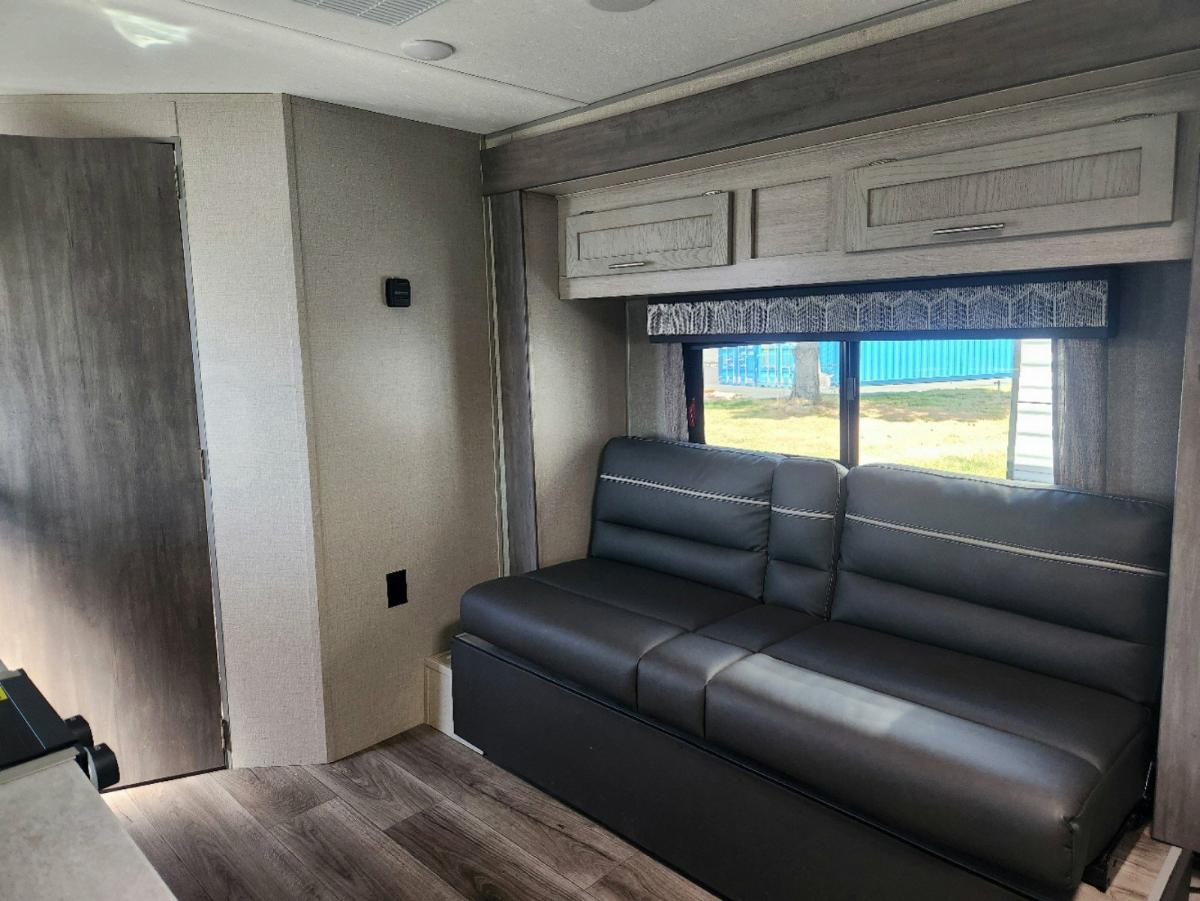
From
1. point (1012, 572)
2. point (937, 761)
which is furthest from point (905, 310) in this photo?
point (937, 761)

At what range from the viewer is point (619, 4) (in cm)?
194

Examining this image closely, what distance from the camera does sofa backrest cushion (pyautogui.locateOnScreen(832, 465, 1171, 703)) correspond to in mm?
2059

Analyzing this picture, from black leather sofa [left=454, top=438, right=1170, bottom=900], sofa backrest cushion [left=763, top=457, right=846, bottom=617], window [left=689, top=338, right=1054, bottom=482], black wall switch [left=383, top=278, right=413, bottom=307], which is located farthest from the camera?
black wall switch [left=383, top=278, right=413, bottom=307]

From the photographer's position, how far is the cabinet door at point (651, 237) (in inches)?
106

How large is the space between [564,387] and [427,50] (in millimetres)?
1393

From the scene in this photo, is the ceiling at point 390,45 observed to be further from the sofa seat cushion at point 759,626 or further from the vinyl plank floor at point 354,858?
the vinyl plank floor at point 354,858

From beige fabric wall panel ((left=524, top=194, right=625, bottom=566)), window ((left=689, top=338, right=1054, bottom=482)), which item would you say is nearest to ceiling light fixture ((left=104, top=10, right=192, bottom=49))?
beige fabric wall panel ((left=524, top=194, right=625, bottom=566))

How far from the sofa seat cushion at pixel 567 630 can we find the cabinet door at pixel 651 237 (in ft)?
3.70

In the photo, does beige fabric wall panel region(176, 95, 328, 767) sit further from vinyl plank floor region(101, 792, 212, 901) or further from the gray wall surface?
the gray wall surface

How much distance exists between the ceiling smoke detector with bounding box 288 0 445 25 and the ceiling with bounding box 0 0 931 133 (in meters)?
0.03

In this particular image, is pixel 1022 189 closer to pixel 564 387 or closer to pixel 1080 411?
pixel 1080 411

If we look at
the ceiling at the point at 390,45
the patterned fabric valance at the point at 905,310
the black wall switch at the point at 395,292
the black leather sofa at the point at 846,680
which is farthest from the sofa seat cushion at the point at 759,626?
the ceiling at the point at 390,45

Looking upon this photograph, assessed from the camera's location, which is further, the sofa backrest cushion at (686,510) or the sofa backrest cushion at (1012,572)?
the sofa backrest cushion at (686,510)

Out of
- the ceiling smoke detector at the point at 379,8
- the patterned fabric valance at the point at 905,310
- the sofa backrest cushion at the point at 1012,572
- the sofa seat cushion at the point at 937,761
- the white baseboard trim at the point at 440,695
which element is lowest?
the white baseboard trim at the point at 440,695
